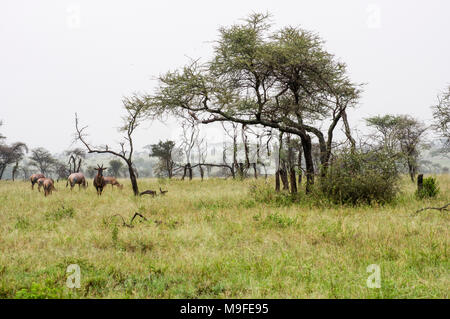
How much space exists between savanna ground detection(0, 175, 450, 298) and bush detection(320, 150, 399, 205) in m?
1.54

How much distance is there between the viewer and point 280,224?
774 cm

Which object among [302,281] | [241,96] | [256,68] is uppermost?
[256,68]

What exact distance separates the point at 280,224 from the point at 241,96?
816cm

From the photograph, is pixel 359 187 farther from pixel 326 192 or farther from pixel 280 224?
pixel 280 224

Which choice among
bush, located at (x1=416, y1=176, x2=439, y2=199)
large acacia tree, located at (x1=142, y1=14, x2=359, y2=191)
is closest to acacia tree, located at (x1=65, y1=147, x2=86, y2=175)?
large acacia tree, located at (x1=142, y1=14, x2=359, y2=191)

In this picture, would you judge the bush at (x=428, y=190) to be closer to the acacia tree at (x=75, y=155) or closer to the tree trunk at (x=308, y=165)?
the tree trunk at (x=308, y=165)

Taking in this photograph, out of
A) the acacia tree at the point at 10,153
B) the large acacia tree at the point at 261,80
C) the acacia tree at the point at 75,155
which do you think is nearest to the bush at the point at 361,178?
the large acacia tree at the point at 261,80

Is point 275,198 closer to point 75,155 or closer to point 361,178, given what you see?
point 361,178

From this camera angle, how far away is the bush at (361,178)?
1079 centimetres

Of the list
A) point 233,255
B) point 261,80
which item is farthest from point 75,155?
point 233,255

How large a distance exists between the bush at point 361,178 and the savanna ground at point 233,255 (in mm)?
1542

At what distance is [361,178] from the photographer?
1092 centimetres

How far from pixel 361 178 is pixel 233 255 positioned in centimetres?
737
